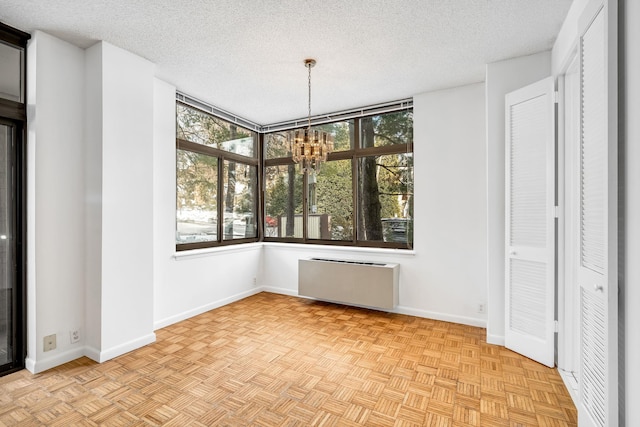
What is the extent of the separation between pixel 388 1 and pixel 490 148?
1801 millimetres

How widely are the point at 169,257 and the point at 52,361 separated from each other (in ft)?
4.53

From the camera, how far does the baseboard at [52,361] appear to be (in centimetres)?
256

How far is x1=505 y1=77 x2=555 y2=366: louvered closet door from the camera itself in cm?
263

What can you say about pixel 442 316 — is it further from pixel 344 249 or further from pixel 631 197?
pixel 631 197

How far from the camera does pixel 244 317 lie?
3.94 meters

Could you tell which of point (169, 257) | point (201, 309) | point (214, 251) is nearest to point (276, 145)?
point (214, 251)

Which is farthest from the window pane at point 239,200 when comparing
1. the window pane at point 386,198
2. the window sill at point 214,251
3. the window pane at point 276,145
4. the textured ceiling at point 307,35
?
the window pane at point 386,198

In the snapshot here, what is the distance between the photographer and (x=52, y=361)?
105 inches

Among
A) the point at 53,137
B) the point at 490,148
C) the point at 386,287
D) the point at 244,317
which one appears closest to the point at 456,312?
the point at 386,287

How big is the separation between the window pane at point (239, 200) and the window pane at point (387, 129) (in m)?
2.00

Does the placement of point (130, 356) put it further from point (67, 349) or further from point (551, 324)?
point (551, 324)

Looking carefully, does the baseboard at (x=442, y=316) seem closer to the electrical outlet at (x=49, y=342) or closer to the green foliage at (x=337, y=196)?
the green foliage at (x=337, y=196)

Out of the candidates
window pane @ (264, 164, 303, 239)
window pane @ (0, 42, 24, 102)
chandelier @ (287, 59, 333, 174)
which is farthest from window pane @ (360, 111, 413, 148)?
window pane @ (0, 42, 24, 102)

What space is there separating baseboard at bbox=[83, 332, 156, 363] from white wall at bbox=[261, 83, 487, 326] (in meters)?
3.00
